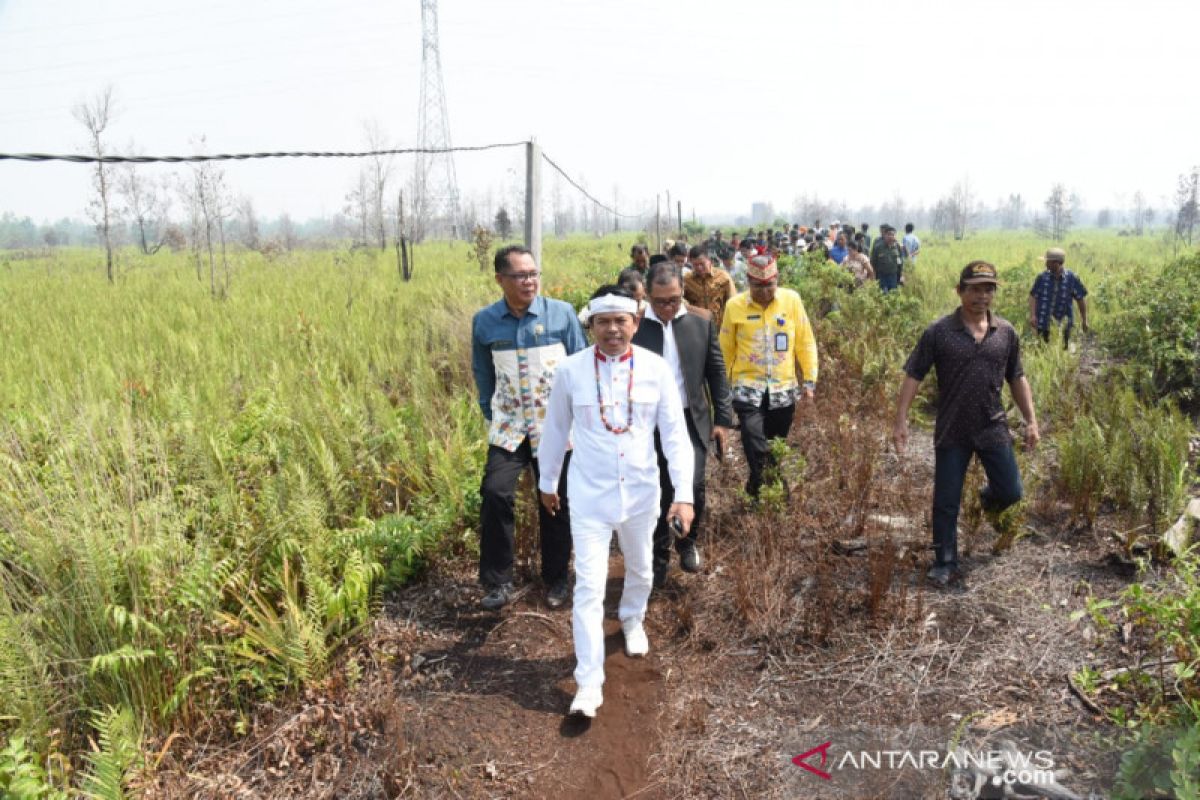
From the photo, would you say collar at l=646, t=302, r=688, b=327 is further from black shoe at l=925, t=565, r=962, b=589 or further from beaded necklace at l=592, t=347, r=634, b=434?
black shoe at l=925, t=565, r=962, b=589

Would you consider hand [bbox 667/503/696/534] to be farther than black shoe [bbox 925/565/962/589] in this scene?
No

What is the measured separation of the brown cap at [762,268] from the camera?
4.23 meters

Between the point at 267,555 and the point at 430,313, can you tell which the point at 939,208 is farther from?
the point at 267,555

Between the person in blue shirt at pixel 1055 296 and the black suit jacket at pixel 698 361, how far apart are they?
533cm

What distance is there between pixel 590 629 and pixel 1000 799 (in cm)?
146

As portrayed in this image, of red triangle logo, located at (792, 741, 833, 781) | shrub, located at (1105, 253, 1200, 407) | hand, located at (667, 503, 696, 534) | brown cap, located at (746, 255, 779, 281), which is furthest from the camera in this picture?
shrub, located at (1105, 253, 1200, 407)

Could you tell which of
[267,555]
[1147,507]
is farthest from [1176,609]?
[267,555]

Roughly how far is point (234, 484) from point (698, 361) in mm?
2594

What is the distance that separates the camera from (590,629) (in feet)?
9.27

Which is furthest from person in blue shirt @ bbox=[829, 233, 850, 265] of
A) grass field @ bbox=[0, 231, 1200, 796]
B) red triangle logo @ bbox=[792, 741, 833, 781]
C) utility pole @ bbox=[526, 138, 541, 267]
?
red triangle logo @ bbox=[792, 741, 833, 781]

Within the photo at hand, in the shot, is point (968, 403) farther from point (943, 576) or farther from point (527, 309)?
point (527, 309)

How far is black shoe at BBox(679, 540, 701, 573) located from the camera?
400 centimetres

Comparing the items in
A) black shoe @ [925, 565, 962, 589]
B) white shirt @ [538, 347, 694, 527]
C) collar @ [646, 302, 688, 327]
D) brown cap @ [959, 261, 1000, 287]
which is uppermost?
brown cap @ [959, 261, 1000, 287]

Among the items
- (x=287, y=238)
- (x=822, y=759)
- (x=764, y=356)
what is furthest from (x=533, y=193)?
(x=287, y=238)
